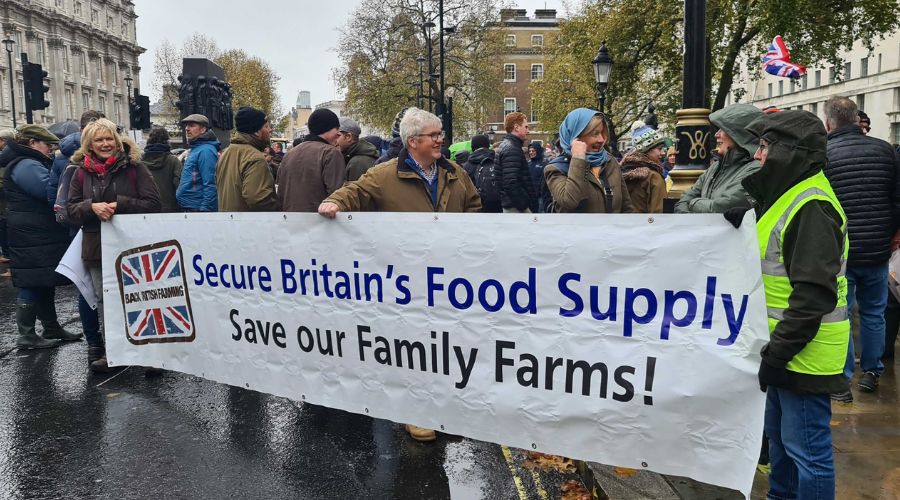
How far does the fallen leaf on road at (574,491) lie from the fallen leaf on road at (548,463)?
18cm

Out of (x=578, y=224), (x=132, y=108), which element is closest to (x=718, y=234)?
(x=578, y=224)

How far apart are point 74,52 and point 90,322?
9034 centimetres

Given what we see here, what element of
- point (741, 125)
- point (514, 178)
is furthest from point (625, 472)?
point (514, 178)

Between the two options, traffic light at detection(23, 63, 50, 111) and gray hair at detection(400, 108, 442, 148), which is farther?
traffic light at detection(23, 63, 50, 111)

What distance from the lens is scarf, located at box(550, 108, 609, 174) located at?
4.27 metres

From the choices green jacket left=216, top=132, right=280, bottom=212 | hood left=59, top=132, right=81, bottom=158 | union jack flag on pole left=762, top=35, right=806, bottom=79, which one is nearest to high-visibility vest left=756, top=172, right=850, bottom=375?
green jacket left=216, top=132, right=280, bottom=212

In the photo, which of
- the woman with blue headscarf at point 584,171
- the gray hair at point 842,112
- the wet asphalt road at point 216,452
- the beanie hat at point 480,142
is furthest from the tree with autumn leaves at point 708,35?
the wet asphalt road at point 216,452

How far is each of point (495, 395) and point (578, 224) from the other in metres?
0.91

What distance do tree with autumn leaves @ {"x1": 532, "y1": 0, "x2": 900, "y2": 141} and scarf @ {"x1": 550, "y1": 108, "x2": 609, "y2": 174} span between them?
18109 mm

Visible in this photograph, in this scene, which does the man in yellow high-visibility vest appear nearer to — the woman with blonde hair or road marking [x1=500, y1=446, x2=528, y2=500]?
road marking [x1=500, y1=446, x2=528, y2=500]

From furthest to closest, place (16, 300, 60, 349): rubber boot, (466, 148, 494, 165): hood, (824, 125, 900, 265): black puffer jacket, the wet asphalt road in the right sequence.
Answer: (466, 148, 494, 165): hood
(16, 300, 60, 349): rubber boot
(824, 125, 900, 265): black puffer jacket
the wet asphalt road

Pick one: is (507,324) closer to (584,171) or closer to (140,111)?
(584,171)

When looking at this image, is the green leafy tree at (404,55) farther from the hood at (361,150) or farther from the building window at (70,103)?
the building window at (70,103)

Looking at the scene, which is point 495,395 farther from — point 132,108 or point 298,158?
point 132,108
